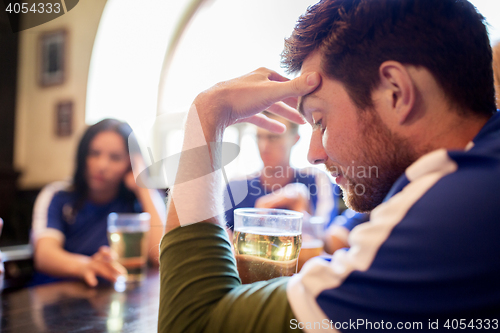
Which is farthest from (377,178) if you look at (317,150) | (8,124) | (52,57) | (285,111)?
(8,124)

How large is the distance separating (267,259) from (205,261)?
0.57 feet

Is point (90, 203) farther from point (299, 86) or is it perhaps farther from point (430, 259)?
point (430, 259)

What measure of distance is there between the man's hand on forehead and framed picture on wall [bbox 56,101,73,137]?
4642 millimetres

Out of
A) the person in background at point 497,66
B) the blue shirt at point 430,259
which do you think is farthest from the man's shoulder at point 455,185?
the person in background at point 497,66

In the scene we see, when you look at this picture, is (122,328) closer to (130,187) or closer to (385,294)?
(385,294)

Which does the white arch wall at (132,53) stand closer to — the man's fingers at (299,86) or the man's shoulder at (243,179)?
the man's shoulder at (243,179)

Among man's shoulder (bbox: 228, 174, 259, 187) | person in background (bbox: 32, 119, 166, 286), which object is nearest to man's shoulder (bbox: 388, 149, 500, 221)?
person in background (bbox: 32, 119, 166, 286)

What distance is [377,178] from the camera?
2.34 ft

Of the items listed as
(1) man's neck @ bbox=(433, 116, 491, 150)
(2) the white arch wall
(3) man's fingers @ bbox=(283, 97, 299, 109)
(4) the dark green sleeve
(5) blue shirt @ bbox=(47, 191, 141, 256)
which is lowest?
(5) blue shirt @ bbox=(47, 191, 141, 256)

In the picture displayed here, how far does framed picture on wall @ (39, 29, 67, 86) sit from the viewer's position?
4.72m

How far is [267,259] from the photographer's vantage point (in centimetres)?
71

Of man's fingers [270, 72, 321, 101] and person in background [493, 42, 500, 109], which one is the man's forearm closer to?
man's fingers [270, 72, 321, 101]

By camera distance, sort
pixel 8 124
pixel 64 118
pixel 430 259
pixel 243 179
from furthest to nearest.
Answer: pixel 8 124 < pixel 64 118 < pixel 243 179 < pixel 430 259

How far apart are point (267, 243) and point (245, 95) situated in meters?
0.34
